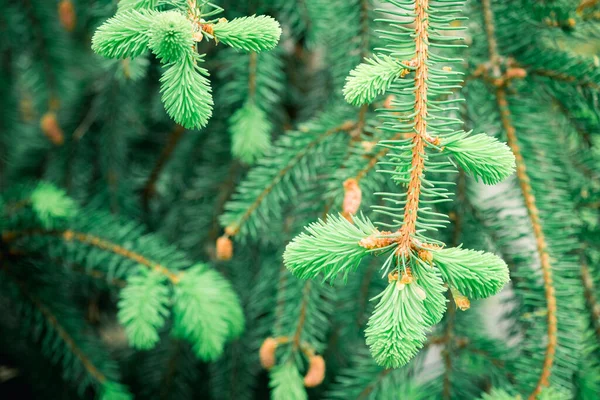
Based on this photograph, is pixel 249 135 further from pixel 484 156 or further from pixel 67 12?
pixel 67 12

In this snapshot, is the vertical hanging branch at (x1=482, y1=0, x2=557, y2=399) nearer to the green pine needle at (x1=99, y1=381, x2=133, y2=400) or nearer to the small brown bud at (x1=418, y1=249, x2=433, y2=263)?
the small brown bud at (x1=418, y1=249, x2=433, y2=263)

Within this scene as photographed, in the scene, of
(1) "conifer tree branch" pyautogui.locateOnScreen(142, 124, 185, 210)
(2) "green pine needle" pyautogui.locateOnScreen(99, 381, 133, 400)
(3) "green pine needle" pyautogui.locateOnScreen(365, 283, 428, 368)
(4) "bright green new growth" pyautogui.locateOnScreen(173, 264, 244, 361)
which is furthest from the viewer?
(1) "conifer tree branch" pyautogui.locateOnScreen(142, 124, 185, 210)

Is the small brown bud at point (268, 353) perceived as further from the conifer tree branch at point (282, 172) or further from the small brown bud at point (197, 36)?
the small brown bud at point (197, 36)

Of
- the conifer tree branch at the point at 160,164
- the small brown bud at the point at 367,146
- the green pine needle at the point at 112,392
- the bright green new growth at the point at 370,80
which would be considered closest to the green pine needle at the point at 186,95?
the bright green new growth at the point at 370,80

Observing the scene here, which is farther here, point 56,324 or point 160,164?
point 160,164

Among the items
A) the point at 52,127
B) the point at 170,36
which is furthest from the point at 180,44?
the point at 52,127

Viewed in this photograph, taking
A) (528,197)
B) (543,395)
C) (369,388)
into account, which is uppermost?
(528,197)

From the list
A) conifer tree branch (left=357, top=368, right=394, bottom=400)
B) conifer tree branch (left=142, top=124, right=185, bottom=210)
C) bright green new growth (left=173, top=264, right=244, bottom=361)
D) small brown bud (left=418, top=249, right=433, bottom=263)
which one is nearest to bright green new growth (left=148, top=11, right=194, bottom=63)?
small brown bud (left=418, top=249, right=433, bottom=263)
